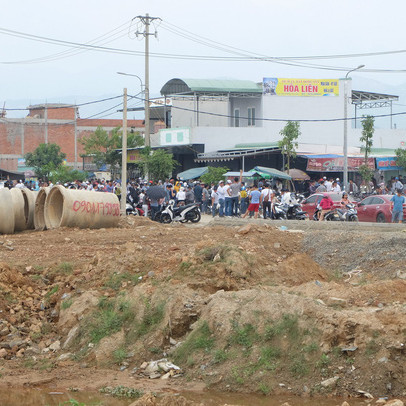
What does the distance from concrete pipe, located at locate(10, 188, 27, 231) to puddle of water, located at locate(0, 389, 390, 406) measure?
13.6 meters

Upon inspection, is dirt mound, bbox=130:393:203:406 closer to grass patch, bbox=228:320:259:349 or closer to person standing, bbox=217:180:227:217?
grass patch, bbox=228:320:259:349

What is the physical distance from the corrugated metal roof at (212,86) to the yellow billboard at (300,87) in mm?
830

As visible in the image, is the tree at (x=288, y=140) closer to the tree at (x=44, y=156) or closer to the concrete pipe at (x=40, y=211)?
the concrete pipe at (x=40, y=211)

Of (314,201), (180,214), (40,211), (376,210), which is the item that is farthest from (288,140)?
(40,211)

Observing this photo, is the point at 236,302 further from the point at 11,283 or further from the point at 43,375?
the point at 11,283

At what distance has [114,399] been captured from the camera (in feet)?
32.0

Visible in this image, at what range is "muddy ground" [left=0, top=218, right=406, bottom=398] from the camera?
31.9 feet

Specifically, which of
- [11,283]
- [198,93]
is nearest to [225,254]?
[11,283]

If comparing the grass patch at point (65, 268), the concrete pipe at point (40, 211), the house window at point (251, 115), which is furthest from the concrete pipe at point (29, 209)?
the house window at point (251, 115)

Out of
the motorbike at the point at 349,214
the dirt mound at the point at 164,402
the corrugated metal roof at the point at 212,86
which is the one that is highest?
the corrugated metal roof at the point at 212,86

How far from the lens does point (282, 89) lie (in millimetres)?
55156

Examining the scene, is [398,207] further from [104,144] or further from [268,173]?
[104,144]

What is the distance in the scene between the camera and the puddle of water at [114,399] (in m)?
9.31

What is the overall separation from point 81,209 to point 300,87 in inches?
1412
